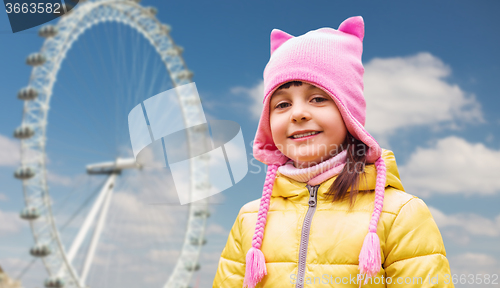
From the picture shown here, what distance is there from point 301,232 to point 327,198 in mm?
134

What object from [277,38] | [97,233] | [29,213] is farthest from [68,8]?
[277,38]

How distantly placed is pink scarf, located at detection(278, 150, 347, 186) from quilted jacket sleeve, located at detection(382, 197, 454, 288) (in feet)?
0.74

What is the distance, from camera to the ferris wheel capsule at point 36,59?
734 centimetres

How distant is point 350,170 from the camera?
1.35m

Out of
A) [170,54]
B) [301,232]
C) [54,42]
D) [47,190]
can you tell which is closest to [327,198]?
[301,232]

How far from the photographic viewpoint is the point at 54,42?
24.6 ft

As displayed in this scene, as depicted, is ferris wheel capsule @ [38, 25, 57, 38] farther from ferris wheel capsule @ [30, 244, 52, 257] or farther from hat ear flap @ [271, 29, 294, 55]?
hat ear flap @ [271, 29, 294, 55]

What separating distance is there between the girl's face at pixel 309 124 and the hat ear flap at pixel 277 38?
0.26 meters

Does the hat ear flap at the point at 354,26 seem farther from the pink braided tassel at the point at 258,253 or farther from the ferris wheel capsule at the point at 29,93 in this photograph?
the ferris wheel capsule at the point at 29,93

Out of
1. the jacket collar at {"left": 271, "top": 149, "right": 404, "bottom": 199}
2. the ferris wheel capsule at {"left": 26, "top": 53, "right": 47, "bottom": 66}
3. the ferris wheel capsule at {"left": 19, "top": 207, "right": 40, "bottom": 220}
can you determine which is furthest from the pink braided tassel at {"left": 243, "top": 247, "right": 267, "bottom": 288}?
the ferris wheel capsule at {"left": 26, "top": 53, "right": 47, "bottom": 66}

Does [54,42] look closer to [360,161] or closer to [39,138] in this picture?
[39,138]

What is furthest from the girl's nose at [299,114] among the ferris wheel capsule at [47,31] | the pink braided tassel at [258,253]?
the ferris wheel capsule at [47,31]

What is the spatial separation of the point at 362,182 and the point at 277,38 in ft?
2.01

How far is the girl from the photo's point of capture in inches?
47.7
